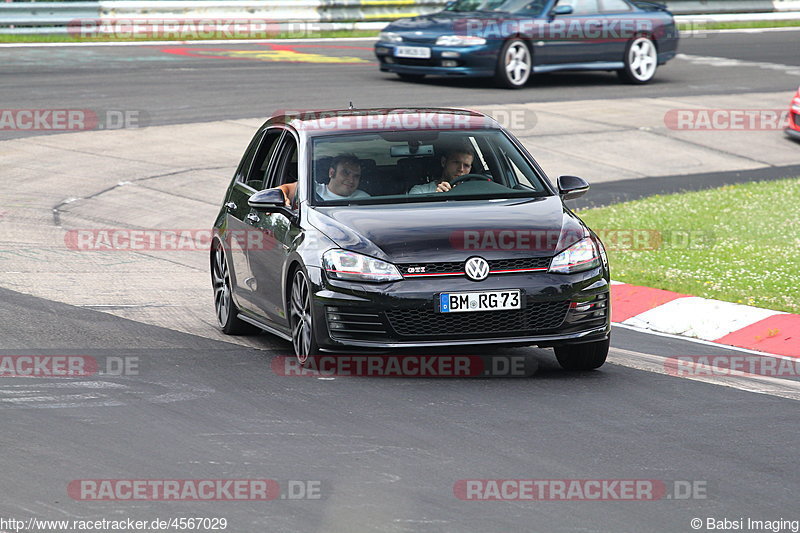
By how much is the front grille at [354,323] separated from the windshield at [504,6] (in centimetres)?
1737

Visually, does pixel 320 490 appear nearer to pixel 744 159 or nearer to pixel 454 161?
pixel 454 161

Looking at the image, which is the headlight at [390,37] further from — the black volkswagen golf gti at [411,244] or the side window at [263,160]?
the black volkswagen golf gti at [411,244]

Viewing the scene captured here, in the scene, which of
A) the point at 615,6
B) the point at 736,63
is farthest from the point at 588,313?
the point at 736,63

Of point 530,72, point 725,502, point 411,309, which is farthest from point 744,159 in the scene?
point 725,502

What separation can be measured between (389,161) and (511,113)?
43.4 feet

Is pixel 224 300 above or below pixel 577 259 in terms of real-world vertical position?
below

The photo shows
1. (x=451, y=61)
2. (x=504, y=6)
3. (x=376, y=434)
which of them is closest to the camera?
(x=376, y=434)

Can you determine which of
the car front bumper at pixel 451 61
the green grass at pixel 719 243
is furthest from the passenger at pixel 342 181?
the car front bumper at pixel 451 61

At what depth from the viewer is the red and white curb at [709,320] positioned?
34.6 ft

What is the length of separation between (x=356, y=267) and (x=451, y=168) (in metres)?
1.47

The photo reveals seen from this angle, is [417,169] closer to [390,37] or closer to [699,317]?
[699,317]

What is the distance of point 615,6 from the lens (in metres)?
26.2

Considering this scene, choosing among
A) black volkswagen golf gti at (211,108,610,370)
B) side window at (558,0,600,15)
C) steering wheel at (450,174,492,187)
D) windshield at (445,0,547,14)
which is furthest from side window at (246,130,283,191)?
side window at (558,0,600,15)

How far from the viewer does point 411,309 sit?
8477mm
